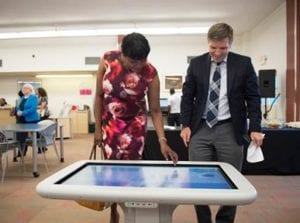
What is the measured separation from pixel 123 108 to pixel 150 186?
79 cm

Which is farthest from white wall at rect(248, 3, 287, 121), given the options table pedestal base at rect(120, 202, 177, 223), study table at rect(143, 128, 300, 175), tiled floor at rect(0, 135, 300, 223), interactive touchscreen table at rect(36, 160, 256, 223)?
table pedestal base at rect(120, 202, 177, 223)

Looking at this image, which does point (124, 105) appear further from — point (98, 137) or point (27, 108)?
point (27, 108)

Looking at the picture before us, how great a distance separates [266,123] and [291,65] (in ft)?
5.73

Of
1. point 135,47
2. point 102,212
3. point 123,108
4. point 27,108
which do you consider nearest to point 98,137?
point 123,108

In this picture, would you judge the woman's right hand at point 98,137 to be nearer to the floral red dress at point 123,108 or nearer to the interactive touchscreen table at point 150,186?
the floral red dress at point 123,108

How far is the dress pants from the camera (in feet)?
6.71

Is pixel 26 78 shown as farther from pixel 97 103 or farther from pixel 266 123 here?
pixel 97 103

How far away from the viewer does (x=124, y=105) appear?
6.37 ft

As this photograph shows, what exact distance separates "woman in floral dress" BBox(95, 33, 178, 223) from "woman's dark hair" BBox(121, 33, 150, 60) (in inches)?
3.8

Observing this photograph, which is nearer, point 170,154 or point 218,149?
point 170,154

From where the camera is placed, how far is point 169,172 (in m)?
1.48

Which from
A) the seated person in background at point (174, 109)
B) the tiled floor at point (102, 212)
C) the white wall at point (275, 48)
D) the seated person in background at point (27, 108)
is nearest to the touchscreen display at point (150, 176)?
the tiled floor at point (102, 212)

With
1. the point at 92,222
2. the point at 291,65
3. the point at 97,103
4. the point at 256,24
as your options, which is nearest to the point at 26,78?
the point at 256,24

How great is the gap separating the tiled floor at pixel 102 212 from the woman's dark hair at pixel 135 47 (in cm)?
180
